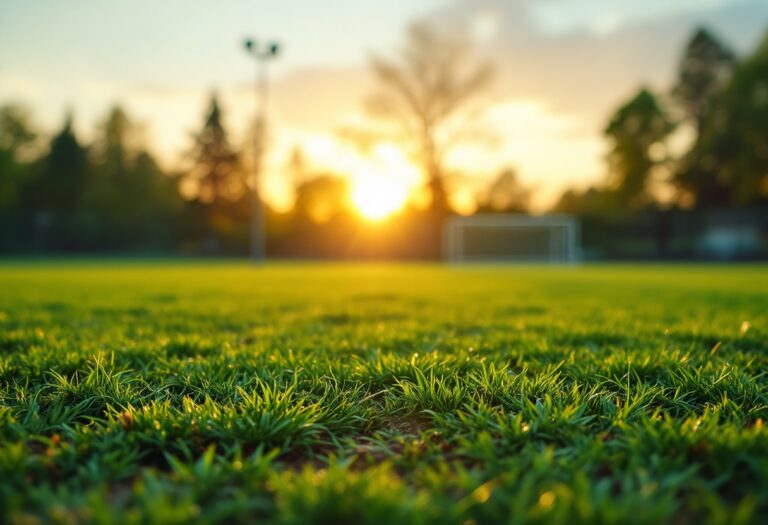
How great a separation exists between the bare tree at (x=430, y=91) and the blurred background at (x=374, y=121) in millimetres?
117

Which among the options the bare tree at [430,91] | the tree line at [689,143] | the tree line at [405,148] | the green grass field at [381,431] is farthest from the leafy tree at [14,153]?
the tree line at [689,143]

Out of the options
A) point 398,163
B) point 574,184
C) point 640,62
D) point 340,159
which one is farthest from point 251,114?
point 574,184

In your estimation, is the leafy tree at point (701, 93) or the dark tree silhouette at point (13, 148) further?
the dark tree silhouette at point (13, 148)

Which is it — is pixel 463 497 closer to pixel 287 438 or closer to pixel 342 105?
pixel 287 438

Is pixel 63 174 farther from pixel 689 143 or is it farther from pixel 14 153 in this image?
pixel 689 143

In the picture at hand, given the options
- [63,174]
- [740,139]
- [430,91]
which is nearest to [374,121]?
[430,91]

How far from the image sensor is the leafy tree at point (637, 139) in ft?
126

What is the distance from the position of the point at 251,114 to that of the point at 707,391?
49721mm

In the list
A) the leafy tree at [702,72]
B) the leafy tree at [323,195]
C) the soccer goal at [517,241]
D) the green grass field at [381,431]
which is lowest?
the green grass field at [381,431]

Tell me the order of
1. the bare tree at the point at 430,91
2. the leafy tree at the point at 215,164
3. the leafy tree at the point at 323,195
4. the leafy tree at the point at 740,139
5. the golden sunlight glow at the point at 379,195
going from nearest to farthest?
the bare tree at the point at 430,91 → the golden sunlight glow at the point at 379,195 → the leafy tree at the point at 740,139 → the leafy tree at the point at 215,164 → the leafy tree at the point at 323,195

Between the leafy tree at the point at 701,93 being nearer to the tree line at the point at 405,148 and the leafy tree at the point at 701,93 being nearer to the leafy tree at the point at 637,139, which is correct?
the tree line at the point at 405,148

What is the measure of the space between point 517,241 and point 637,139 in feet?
71.3

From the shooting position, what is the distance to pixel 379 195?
1281 inches

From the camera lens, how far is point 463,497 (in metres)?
1.14
